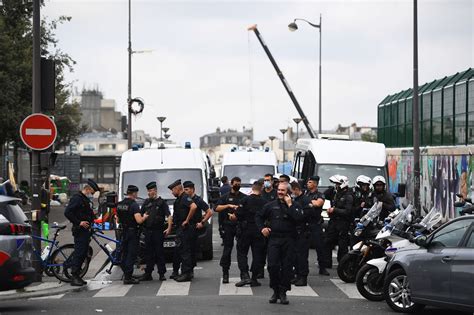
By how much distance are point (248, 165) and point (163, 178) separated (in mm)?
13865

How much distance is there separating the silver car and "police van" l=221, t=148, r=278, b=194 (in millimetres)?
21741

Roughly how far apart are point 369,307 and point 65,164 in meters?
44.6

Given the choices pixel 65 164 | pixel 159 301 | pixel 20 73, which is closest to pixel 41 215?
pixel 159 301

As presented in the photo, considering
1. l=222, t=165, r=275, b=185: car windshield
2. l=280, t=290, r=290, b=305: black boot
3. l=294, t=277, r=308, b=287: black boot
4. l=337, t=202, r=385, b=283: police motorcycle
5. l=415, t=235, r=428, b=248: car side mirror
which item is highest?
l=222, t=165, r=275, b=185: car windshield

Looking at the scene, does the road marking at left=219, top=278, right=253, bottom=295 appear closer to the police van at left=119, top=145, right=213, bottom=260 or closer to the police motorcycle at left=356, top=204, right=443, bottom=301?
the police motorcycle at left=356, top=204, right=443, bottom=301

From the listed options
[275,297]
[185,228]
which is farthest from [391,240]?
[185,228]

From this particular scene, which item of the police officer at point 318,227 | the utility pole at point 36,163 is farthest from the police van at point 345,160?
the utility pole at point 36,163

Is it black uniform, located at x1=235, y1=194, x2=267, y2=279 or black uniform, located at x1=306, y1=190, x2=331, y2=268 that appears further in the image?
black uniform, located at x1=306, y1=190, x2=331, y2=268

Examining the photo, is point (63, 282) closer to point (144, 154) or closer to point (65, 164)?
point (144, 154)

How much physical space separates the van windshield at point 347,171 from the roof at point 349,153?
0.33ft

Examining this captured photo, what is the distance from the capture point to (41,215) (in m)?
17.5

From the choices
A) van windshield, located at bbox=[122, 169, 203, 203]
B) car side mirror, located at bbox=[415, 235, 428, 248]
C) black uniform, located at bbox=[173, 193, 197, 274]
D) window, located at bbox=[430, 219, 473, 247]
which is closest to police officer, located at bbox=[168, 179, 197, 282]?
black uniform, located at bbox=[173, 193, 197, 274]

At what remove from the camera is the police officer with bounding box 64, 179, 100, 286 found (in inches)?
660

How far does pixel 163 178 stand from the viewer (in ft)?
73.3
